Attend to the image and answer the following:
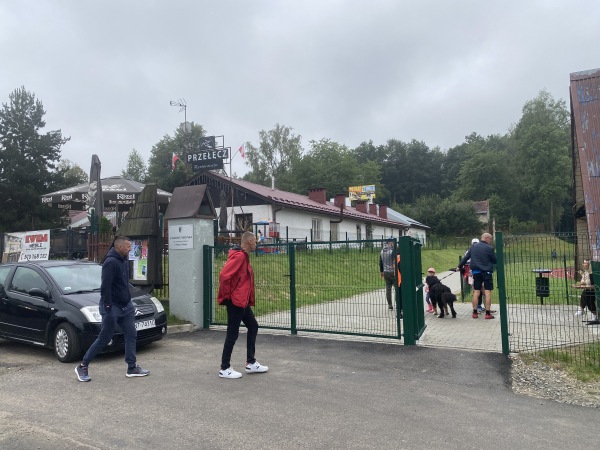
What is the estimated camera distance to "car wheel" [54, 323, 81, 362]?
685 cm

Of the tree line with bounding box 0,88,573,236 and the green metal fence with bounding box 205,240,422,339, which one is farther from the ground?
the tree line with bounding box 0,88,573,236

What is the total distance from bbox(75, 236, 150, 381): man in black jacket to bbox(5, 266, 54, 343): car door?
172 cm

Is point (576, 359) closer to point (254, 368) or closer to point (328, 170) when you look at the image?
point (254, 368)

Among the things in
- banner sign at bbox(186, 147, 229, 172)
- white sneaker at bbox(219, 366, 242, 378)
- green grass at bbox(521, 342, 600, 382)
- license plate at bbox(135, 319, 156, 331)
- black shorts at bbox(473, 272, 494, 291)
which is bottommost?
green grass at bbox(521, 342, 600, 382)

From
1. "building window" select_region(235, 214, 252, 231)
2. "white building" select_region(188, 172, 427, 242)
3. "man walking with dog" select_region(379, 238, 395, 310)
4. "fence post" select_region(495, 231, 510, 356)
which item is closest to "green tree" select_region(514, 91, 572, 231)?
"white building" select_region(188, 172, 427, 242)

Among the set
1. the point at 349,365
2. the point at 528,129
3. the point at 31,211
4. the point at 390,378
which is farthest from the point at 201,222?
the point at 528,129

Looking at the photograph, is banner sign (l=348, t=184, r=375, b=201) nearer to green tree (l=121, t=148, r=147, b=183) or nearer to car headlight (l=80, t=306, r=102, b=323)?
green tree (l=121, t=148, r=147, b=183)

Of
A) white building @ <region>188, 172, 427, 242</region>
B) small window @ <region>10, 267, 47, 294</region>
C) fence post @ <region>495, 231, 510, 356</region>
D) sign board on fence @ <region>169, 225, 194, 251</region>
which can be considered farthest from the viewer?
white building @ <region>188, 172, 427, 242</region>

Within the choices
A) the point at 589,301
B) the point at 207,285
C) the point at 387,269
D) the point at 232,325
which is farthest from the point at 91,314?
the point at 589,301

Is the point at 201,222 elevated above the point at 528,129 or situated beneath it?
situated beneath

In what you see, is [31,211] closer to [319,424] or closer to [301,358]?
[301,358]

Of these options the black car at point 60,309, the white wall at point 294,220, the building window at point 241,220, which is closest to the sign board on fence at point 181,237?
the black car at point 60,309

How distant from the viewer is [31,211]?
98.4 ft

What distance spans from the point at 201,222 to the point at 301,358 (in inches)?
160
